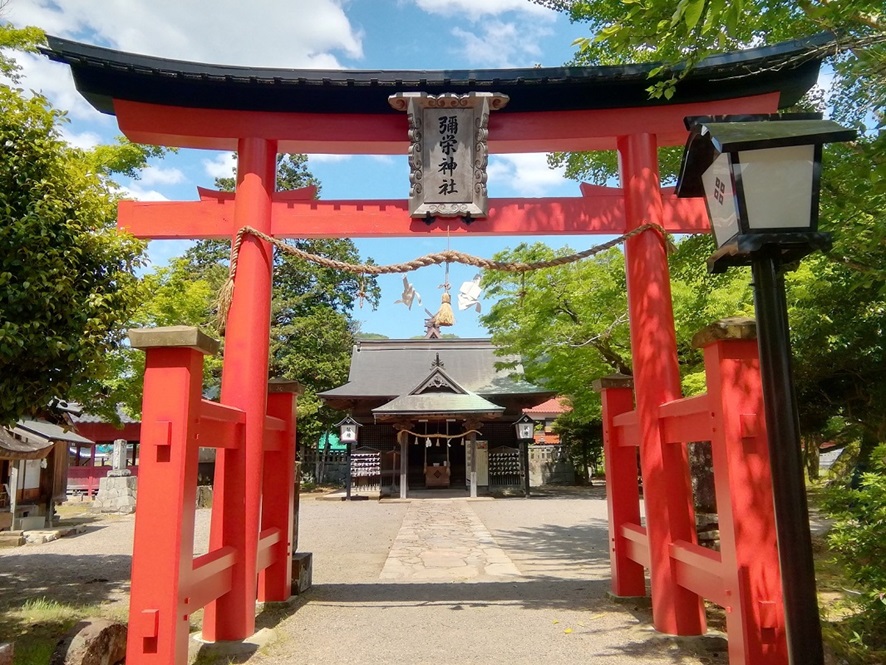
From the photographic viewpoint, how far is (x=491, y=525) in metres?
13.7

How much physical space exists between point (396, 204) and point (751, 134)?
12.6 ft

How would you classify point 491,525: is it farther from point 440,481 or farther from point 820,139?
point 820,139

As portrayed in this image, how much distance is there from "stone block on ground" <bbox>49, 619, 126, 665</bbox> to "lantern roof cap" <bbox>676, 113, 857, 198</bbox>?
4543 mm

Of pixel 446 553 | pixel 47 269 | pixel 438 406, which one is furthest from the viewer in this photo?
pixel 438 406

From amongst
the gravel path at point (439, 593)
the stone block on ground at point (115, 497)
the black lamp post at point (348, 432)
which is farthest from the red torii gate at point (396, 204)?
the stone block on ground at point (115, 497)

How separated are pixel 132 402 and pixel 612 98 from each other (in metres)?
9.34

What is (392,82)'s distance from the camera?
5.78 meters

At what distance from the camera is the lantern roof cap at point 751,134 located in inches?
99.3

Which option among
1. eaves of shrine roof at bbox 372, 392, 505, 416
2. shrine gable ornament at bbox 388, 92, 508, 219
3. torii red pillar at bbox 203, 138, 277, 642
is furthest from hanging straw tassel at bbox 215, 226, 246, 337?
eaves of shrine roof at bbox 372, 392, 505, 416

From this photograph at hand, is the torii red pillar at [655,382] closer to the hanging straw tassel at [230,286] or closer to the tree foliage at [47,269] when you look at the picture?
the hanging straw tassel at [230,286]

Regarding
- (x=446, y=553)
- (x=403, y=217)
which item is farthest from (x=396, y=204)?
(x=446, y=553)

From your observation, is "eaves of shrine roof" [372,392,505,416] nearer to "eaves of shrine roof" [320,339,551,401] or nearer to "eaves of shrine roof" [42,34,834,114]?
"eaves of shrine roof" [320,339,551,401]

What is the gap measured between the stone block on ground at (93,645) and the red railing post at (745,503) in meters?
3.98

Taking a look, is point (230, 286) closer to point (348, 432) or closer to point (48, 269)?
point (48, 269)
